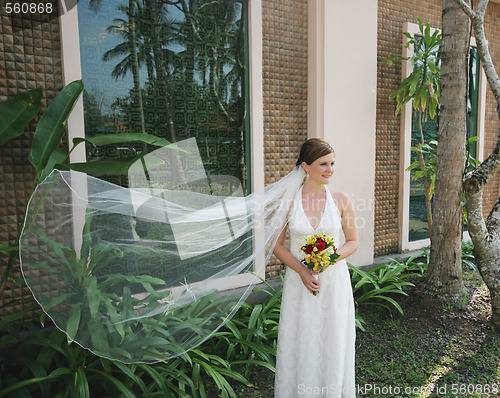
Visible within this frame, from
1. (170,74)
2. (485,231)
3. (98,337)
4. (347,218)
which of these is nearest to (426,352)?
(485,231)

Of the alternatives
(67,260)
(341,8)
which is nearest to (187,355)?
(67,260)

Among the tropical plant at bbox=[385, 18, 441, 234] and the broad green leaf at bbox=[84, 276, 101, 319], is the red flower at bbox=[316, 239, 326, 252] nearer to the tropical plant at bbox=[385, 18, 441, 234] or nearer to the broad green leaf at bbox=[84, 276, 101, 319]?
the broad green leaf at bbox=[84, 276, 101, 319]

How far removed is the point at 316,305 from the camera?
8.17 ft

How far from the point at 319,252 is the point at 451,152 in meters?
2.49

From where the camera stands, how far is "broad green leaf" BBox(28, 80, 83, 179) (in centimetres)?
278

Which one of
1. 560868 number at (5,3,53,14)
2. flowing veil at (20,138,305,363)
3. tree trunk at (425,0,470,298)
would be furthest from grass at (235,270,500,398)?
560868 number at (5,3,53,14)

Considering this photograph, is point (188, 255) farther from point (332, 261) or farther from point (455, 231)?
point (455, 231)

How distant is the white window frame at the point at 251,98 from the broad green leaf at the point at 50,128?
0.46 meters

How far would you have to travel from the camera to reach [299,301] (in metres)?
2.54

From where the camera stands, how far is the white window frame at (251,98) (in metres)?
2.56

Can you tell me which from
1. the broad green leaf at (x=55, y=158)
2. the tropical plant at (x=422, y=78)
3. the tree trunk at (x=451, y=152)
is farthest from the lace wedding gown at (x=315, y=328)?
the tropical plant at (x=422, y=78)

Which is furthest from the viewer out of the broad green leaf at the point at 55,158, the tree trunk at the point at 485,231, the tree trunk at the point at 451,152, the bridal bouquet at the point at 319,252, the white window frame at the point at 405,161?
the white window frame at the point at 405,161

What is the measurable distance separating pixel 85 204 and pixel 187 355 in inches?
55.9

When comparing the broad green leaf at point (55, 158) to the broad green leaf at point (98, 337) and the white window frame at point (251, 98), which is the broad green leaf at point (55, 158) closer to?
the white window frame at point (251, 98)
